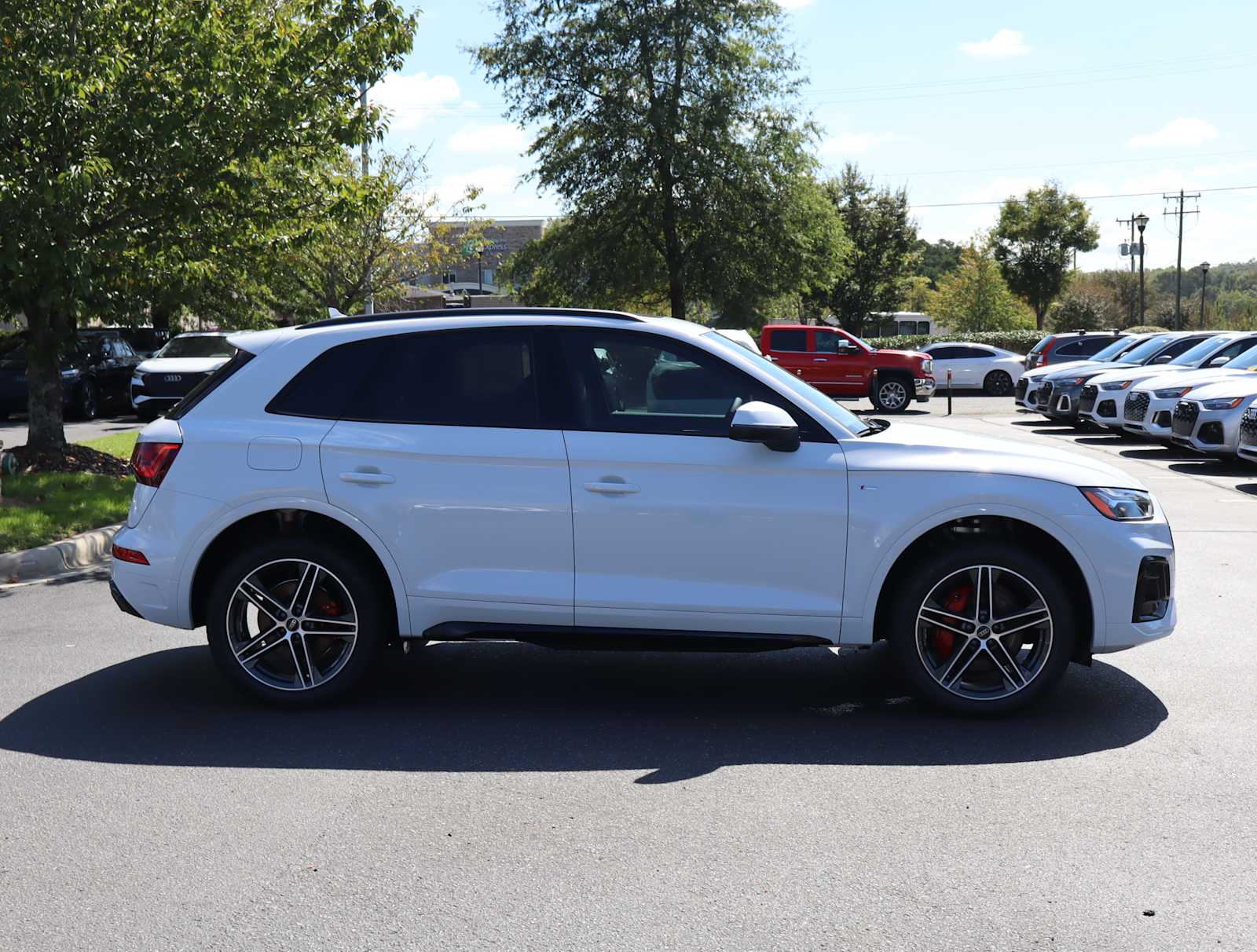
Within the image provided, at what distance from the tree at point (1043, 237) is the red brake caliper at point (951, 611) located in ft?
182

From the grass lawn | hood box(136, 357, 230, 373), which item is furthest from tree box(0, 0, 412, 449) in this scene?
hood box(136, 357, 230, 373)

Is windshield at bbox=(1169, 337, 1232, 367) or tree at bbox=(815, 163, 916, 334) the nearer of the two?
windshield at bbox=(1169, 337, 1232, 367)

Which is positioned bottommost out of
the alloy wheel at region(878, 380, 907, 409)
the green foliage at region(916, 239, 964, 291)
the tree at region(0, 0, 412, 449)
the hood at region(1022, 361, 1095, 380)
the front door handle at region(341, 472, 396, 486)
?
the alloy wheel at region(878, 380, 907, 409)

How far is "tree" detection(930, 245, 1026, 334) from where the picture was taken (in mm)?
68250

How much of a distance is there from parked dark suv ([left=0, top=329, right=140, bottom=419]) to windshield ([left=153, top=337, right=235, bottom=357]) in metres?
1.58

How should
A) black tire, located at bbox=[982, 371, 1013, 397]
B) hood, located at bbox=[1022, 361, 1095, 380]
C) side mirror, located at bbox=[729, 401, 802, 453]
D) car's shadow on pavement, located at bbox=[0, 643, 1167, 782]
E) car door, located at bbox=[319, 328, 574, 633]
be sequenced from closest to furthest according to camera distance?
car's shadow on pavement, located at bbox=[0, 643, 1167, 782] → side mirror, located at bbox=[729, 401, 802, 453] → car door, located at bbox=[319, 328, 574, 633] → hood, located at bbox=[1022, 361, 1095, 380] → black tire, located at bbox=[982, 371, 1013, 397]

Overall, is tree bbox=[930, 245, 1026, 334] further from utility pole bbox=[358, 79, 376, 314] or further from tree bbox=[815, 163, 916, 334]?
utility pole bbox=[358, 79, 376, 314]

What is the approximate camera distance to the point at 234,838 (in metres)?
4.35

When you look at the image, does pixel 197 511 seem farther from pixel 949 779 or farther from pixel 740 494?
pixel 949 779

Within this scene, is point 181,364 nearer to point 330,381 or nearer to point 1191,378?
point 1191,378

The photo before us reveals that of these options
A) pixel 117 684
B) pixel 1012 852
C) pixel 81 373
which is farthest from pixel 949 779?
pixel 81 373

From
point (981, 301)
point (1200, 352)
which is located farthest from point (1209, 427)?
point (981, 301)

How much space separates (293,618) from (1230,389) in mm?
14192

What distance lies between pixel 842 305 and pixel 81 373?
37.7 metres
